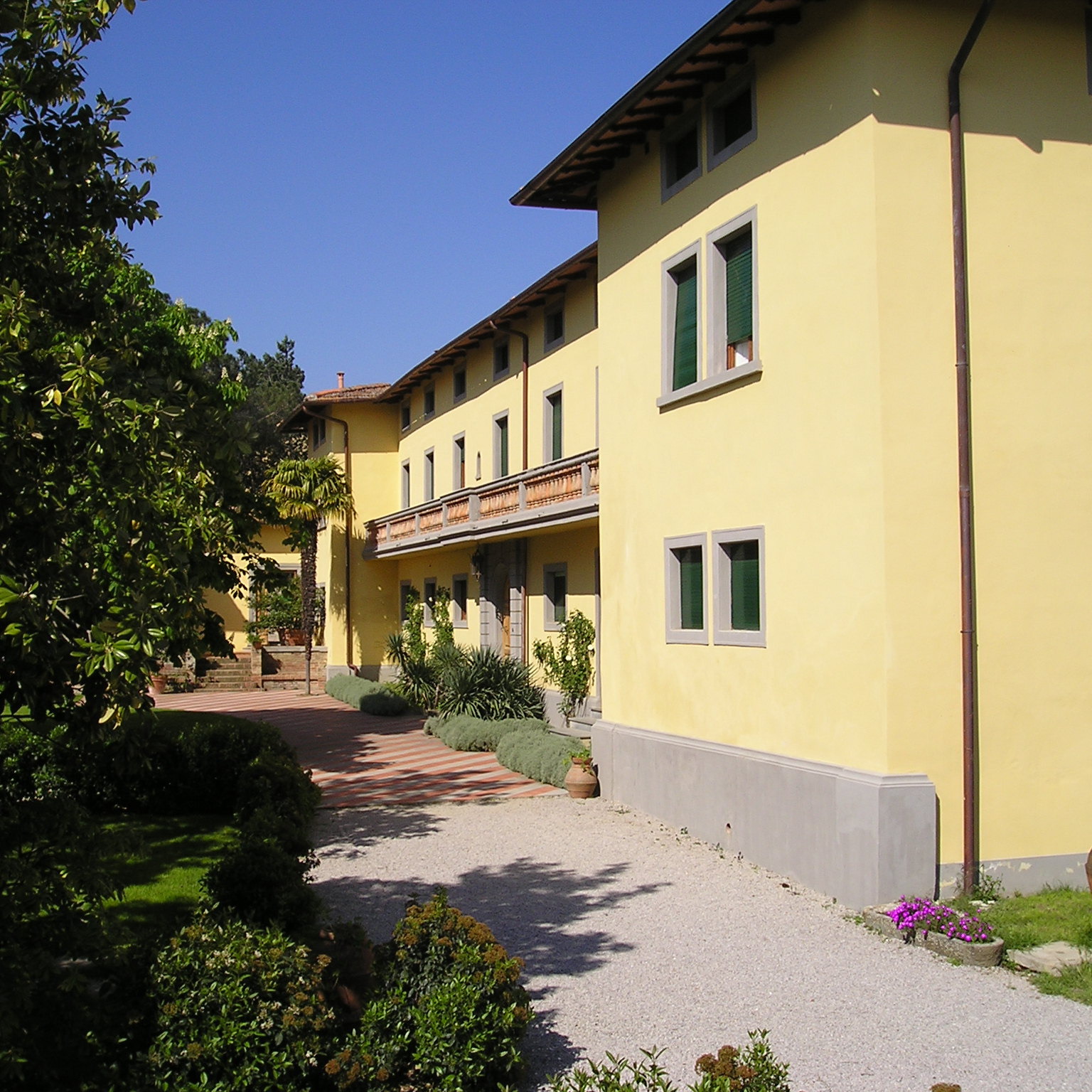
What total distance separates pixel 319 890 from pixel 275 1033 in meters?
5.20

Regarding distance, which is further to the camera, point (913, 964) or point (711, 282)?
point (711, 282)

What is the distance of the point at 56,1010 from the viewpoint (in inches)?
200

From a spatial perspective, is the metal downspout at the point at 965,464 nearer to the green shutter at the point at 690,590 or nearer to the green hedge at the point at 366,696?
the green shutter at the point at 690,590

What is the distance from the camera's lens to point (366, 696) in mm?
27516

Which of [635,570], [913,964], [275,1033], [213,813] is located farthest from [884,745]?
[213,813]

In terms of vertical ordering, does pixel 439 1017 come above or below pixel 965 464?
below

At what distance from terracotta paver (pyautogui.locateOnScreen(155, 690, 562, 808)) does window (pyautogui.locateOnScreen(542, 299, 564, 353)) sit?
7855mm

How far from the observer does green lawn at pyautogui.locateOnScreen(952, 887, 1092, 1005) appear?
745 centimetres

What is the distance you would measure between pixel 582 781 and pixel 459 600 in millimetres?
13002

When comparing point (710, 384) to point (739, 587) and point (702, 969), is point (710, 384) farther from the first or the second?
point (702, 969)

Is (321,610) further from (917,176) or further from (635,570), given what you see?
(917,176)

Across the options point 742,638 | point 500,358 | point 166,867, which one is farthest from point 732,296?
point 500,358

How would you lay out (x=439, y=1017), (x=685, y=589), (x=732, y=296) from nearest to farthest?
(x=439, y=1017)
(x=732, y=296)
(x=685, y=589)

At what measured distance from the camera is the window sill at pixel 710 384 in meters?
11.2
